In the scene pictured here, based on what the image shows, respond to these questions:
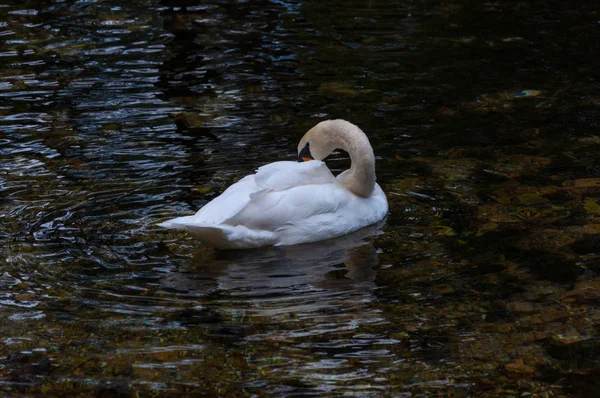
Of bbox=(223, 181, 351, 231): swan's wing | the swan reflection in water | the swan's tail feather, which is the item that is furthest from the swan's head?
the swan's tail feather

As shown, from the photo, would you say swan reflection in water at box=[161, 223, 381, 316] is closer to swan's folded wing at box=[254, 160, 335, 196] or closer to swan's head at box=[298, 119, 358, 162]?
swan's folded wing at box=[254, 160, 335, 196]

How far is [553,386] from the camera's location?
4.77m

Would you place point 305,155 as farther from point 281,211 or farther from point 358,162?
point 281,211

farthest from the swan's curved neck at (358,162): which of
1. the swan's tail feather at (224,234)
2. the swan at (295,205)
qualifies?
the swan's tail feather at (224,234)

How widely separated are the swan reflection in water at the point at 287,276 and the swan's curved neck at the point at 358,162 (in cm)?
40

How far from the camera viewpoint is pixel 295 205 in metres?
6.79

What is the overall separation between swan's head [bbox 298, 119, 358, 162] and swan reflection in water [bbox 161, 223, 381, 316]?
2.86ft

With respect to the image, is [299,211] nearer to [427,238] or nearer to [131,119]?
[427,238]

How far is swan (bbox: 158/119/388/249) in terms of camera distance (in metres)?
6.56

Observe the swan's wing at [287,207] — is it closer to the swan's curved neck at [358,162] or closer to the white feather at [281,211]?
the white feather at [281,211]

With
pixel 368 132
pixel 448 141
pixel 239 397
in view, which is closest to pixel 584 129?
pixel 448 141

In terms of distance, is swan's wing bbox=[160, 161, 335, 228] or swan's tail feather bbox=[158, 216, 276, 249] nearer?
swan's tail feather bbox=[158, 216, 276, 249]

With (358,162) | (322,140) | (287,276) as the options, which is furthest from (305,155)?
(287,276)

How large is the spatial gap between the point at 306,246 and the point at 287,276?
692 millimetres
